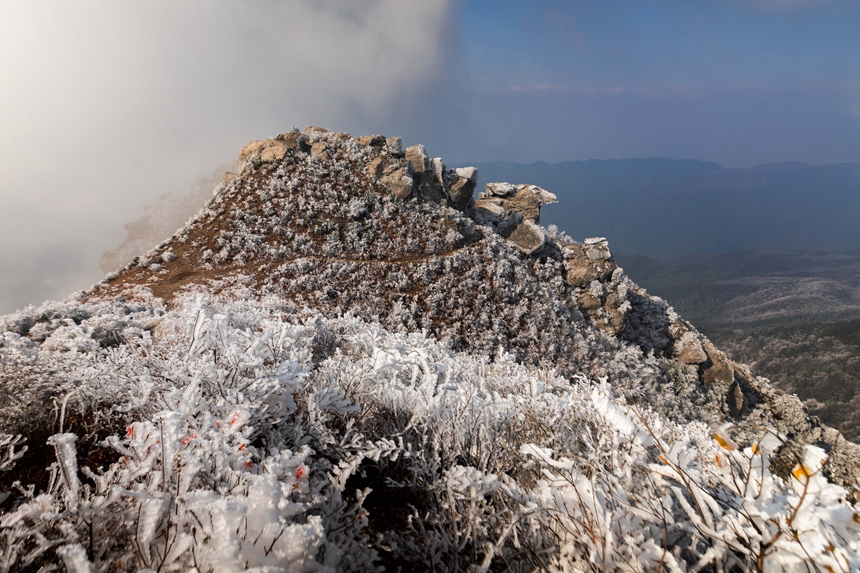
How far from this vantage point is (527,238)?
106 ft

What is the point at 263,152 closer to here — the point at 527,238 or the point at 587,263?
the point at 527,238

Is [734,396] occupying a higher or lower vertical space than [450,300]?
lower

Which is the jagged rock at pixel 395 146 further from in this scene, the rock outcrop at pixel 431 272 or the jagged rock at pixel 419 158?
the jagged rock at pixel 419 158

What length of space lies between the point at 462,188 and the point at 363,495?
3149 cm

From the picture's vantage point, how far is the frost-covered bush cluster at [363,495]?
5.86ft

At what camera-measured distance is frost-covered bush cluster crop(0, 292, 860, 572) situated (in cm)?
179

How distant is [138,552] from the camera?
1745 mm

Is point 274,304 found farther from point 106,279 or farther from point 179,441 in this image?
point 179,441

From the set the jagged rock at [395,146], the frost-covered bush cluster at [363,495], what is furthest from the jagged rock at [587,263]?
the frost-covered bush cluster at [363,495]

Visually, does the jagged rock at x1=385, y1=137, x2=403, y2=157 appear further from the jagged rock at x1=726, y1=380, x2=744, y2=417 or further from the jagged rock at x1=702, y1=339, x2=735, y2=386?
the jagged rock at x1=726, y1=380, x2=744, y2=417

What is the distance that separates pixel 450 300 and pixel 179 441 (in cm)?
2231

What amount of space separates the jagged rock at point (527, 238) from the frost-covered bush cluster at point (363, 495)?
91.4 ft

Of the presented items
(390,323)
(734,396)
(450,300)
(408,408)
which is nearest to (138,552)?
(408,408)

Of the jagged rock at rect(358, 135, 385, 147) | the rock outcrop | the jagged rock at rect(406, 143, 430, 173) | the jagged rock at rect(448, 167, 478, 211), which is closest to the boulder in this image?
the rock outcrop
